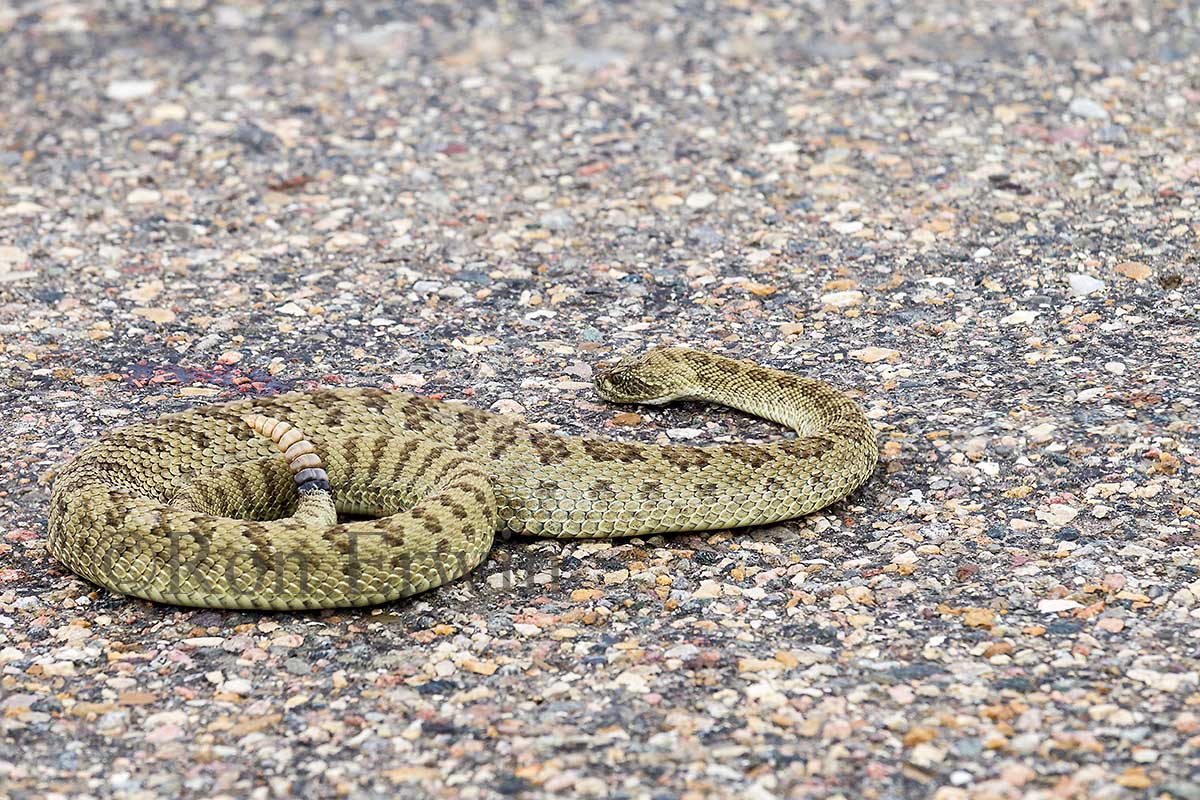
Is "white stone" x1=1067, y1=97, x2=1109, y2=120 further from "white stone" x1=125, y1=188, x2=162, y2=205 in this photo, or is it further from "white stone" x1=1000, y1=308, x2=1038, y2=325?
"white stone" x1=125, y1=188, x2=162, y2=205

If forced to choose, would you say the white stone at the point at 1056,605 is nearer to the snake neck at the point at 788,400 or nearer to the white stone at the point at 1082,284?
the snake neck at the point at 788,400

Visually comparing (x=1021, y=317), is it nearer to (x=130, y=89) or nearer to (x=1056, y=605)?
(x=1056, y=605)

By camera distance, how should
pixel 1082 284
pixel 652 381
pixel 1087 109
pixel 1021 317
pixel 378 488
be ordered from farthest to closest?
pixel 1087 109
pixel 1082 284
pixel 1021 317
pixel 652 381
pixel 378 488

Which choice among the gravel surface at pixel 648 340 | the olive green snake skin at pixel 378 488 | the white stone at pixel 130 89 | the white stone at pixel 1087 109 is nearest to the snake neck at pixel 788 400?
the olive green snake skin at pixel 378 488

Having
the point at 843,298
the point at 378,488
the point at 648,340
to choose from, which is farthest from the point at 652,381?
the point at 843,298

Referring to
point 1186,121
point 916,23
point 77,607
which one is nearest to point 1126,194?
point 1186,121

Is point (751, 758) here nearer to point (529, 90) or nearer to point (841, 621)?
point (841, 621)

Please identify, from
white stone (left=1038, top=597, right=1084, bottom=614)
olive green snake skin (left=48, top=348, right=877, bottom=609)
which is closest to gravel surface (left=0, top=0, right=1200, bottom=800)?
white stone (left=1038, top=597, right=1084, bottom=614)
